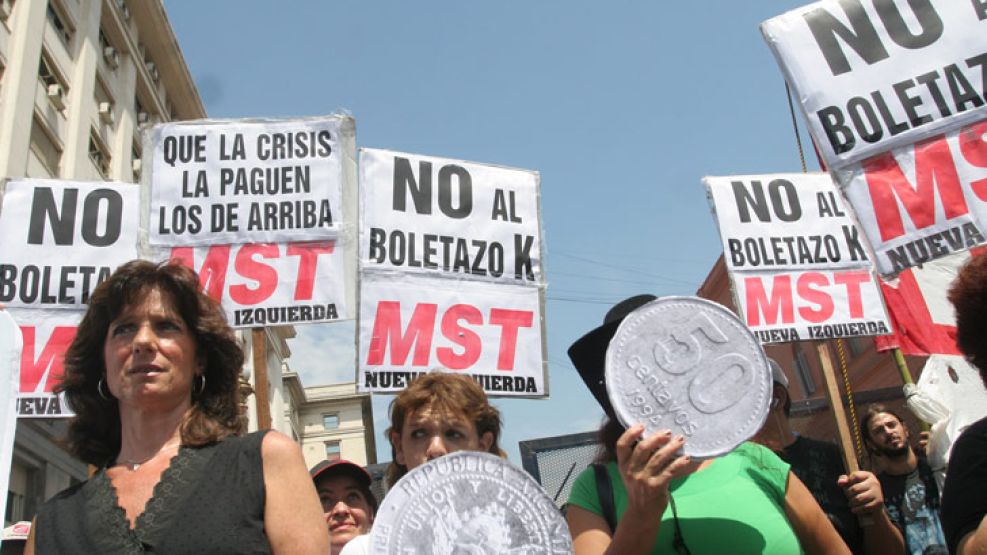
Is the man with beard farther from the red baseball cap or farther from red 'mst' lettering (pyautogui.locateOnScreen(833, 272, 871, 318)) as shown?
the red baseball cap

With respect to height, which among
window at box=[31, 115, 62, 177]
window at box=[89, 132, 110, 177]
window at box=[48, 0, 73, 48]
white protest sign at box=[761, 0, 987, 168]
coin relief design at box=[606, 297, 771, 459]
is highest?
window at box=[48, 0, 73, 48]

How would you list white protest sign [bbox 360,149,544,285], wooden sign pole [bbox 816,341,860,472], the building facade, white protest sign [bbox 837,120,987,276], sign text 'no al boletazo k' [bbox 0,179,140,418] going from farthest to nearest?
the building facade < white protest sign [bbox 360,149,544,285] < sign text 'no al boletazo k' [bbox 0,179,140,418] < white protest sign [bbox 837,120,987,276] < wooden sign pole [bbox 816,341,860,472]

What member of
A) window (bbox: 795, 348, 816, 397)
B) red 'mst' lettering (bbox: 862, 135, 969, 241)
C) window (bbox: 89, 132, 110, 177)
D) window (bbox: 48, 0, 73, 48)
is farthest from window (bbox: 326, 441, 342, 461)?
red 'mst' lettering (bbox: 862, 135, 969, 241)

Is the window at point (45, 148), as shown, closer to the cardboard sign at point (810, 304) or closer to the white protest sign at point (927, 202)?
the cardboard sign at point (810, 304)

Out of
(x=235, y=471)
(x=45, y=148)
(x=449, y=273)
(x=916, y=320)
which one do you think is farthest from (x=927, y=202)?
(x=45, y=148)

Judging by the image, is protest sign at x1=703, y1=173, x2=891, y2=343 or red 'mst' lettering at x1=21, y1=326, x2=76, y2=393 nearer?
red 'mst' lettering at x1=21, y1=326, x2=76, y2=393

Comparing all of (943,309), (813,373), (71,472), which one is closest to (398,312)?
(943,309)

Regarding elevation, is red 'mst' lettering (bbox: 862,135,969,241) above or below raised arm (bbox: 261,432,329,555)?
above

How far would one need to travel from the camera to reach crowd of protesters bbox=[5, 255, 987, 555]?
1.65 m

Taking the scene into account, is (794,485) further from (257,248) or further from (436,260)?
(257,248)

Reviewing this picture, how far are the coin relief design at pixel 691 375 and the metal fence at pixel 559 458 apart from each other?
2.22 metres

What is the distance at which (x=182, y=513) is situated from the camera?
1647 mm

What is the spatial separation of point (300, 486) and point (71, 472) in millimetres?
17440

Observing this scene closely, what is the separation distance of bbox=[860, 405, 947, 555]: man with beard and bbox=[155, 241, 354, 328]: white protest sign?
2.85 metres
